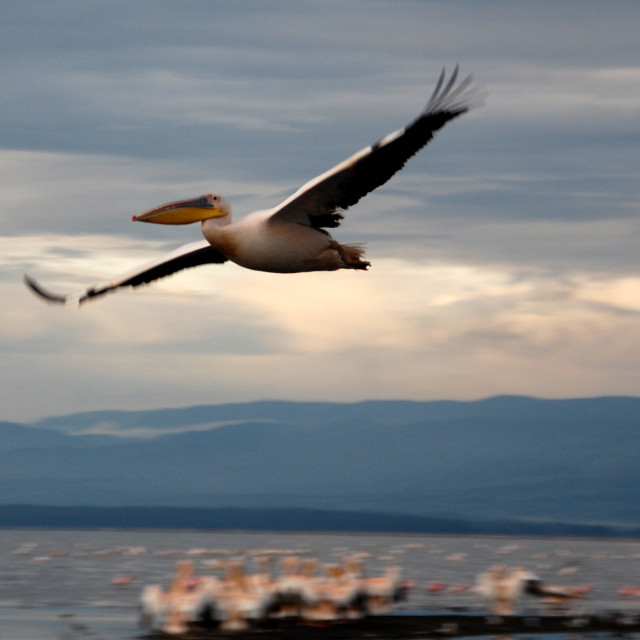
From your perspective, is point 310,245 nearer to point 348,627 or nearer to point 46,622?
point 348,627

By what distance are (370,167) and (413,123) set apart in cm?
70

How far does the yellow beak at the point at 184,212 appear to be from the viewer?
13.8m

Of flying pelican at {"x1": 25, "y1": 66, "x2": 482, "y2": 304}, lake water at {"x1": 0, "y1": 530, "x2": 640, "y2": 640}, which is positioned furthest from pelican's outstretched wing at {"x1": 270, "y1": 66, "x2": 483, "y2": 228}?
lake water at {"x1": 0, "y1": 530, "x2": 640, "y2": 640}

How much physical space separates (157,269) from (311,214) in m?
2.86

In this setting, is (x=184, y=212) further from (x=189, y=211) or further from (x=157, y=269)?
(x=157, y=269)

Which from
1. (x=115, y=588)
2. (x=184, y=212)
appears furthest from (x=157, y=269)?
(x=115, y=588)

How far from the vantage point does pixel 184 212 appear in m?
13.9

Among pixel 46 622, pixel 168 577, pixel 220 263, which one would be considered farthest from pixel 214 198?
pixel 168 577

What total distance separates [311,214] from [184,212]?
4.23 feet

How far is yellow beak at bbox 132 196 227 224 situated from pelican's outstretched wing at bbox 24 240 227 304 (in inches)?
50.9

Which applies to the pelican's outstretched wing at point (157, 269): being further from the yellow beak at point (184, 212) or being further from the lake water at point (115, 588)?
the lake water at point (115, 588)

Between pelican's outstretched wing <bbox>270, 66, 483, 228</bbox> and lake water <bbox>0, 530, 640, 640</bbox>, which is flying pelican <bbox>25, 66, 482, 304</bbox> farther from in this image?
lake water <bbox>0, 530, 640, 640</bbox>

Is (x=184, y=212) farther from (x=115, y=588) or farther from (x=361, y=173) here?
(x=115, y=588)

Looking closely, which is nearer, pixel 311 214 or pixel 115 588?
pixel 311 214
